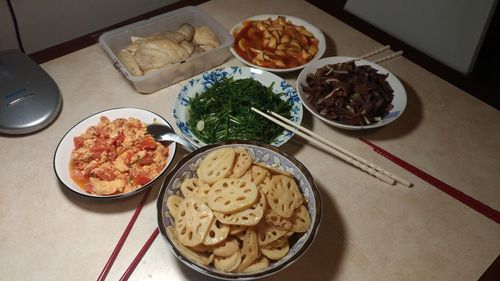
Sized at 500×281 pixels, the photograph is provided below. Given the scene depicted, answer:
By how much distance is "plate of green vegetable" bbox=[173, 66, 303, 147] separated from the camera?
113cm

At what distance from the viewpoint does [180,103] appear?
1197 millimetres

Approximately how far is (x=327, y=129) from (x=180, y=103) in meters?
0.48

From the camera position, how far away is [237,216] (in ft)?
2.40

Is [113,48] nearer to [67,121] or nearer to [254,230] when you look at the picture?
[67,121]

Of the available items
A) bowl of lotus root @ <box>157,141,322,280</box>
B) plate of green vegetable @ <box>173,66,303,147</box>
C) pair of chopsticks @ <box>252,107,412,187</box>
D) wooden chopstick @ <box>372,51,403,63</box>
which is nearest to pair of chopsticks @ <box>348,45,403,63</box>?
wooden chopstick @ <box>372,51,403,63</box>

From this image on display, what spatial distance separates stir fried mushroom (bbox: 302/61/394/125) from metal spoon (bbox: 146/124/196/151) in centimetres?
42

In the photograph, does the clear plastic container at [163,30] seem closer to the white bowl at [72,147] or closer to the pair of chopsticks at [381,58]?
the white bowl at [72,147]

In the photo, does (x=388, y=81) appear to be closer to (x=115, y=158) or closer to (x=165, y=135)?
(x=165, y=135)

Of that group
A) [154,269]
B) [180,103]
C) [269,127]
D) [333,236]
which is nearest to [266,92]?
[269,127]

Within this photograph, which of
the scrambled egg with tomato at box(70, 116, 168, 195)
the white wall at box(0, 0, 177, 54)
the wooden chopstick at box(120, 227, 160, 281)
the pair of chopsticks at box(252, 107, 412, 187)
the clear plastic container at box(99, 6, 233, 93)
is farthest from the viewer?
the white wall at box(0, 0, 177, 54)

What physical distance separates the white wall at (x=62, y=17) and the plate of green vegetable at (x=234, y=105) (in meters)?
0.91

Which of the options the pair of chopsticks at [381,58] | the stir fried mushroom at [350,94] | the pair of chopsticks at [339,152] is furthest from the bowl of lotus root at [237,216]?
the pair of chopsticks at [381,58]

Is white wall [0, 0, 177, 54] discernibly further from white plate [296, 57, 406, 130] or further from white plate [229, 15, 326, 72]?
white plate [296, 57, 406, 130]

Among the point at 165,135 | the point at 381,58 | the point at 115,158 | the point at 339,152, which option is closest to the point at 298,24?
the point at 381,58
